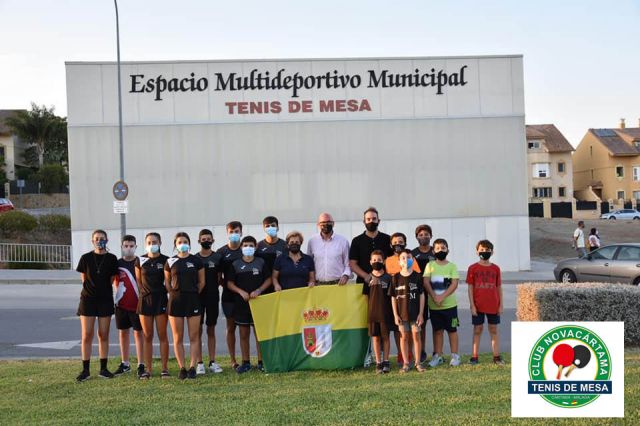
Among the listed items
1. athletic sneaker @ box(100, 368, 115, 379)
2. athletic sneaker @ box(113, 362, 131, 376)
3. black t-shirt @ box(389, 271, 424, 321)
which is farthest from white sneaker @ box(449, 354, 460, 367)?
athletic sneaker @ box(100, 368, 115, 379)

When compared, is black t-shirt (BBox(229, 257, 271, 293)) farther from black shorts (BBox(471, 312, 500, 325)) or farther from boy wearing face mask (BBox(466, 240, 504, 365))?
black shorts (BBox(471, 312, 500, 325))

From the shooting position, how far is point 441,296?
9719mm

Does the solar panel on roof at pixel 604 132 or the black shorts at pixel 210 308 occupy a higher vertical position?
the solar panel on roof at pixel 604 132

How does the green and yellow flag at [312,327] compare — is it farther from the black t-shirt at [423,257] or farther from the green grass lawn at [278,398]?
the black t-shirt at [423,257]

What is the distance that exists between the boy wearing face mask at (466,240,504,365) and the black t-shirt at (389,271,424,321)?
2.45ft

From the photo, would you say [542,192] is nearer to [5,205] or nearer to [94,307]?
[5,205]

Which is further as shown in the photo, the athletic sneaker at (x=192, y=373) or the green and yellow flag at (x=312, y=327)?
the green and yellow flag at (x=312, y=327)

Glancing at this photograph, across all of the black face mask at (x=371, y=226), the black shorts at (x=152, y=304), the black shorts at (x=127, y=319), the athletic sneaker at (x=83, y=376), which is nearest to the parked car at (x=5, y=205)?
the black shorts at (x=127, y=319)

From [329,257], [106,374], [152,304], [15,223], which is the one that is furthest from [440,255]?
[15,223]

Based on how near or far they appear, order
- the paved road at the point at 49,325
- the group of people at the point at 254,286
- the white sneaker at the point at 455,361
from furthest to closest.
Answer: the paved road at the point at 49,325
the white sneaker at the point at 455,361
the group of people at the point at 254,286

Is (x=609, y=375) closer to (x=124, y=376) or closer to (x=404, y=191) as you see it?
(x=124, y=376)

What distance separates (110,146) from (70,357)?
53.7 feet

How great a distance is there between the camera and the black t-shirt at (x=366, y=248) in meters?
10.0

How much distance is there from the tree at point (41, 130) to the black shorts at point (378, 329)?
64.3 metres
